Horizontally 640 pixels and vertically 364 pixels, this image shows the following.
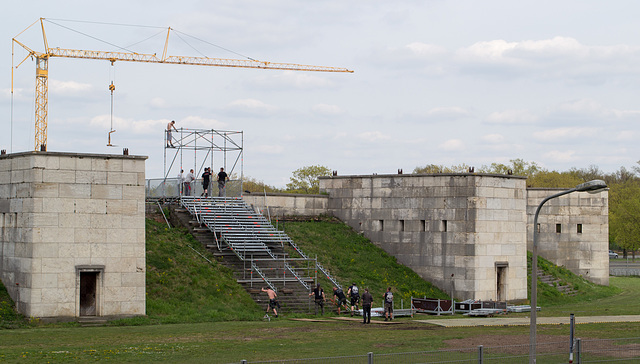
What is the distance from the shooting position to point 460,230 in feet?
141

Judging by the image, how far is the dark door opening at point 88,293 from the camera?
33250 mm

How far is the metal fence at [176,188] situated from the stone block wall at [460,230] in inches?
327

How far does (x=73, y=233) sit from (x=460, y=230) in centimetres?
1981

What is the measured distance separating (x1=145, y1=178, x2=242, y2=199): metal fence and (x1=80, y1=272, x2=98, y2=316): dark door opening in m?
11.8

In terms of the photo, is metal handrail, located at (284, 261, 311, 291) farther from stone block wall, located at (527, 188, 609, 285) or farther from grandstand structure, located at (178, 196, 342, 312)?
stone block wall, located at (527, 188, 609, 285)

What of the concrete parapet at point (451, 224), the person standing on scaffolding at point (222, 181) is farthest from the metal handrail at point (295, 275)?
the concrete parapet at point (451, 224)

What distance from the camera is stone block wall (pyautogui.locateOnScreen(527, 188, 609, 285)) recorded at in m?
56.0

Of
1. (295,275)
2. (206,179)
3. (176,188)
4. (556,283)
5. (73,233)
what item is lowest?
(556,283)

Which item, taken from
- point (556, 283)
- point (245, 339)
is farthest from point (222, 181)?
point (556, 283)

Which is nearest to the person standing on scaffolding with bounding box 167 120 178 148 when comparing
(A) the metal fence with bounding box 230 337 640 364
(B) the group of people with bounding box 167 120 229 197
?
(B) the group of people with bounding box 167 120 229 197

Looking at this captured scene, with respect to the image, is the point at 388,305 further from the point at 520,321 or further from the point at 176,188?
the point at 176,188

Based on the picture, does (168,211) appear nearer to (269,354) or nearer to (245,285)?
(245,285)

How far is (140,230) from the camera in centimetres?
3409

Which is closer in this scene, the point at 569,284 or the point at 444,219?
the point at 444,219
